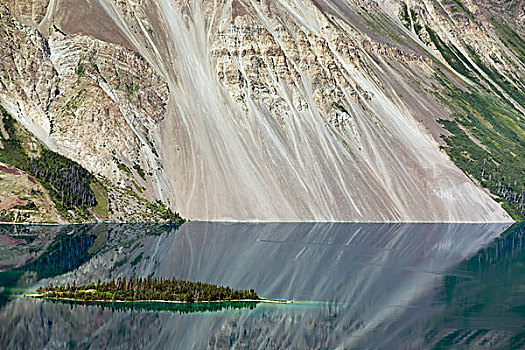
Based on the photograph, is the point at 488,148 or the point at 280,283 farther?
the point at 488,148

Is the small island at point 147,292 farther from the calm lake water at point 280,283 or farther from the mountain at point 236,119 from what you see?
the mountain at point 236,119

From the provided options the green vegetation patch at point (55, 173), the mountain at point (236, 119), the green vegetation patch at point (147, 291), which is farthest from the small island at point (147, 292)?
the mountain at point (236, 119)

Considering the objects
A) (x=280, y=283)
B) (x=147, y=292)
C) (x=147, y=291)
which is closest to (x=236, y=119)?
(x=280, y=283)

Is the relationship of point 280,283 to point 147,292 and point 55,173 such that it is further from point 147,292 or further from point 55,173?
point 55,173

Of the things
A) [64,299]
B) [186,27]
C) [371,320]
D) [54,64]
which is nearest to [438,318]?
[371,320]

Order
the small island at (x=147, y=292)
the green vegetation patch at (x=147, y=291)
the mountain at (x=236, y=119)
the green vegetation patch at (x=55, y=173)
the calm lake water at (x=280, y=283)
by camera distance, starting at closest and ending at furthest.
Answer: the calm lake water at (x=280, y=283) < the small island at (x=147, y=292) < the green vegetation patch at (x=147, y=291) < the green vegetation patch at (x=55, y=173) < the mountain at (x=236, y=119)

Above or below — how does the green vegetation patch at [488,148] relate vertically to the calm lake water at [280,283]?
above

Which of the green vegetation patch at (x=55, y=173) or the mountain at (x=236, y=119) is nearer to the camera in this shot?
the green vegetation patch at (x=55, y=173)

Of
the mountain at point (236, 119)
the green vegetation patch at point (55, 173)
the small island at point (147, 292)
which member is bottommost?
the small island at point (147, 292)

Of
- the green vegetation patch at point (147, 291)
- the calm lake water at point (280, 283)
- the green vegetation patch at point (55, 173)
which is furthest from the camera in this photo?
the green vegetation patch at point (55, 173)
